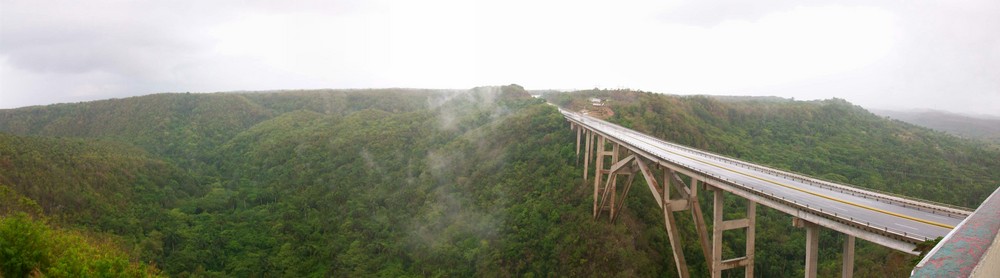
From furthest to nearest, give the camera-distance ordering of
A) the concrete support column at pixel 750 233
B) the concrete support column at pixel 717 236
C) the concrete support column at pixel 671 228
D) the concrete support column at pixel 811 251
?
the concrete support column at pixel 671 228 < the concrete support column at pixel 717 236 < the concrete support column at pixel 750 233 < the concrete support column at pixel 811 251

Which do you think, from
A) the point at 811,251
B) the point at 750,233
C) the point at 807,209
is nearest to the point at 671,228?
the point at 750,233

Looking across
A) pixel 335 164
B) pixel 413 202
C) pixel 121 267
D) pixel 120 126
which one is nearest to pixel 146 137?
pixel 120 126

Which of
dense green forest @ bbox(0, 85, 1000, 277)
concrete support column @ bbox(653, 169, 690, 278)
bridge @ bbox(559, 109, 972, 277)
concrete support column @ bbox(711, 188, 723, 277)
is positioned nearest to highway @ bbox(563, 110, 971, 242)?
bridge @ bbox(559, 109, 972, 277)

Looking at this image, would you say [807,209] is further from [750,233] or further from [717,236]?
[717,236]

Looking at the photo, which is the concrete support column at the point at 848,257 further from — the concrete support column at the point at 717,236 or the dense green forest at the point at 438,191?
the dense green forest at the point at 438,191

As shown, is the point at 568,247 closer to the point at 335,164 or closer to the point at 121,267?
the point at 121,267

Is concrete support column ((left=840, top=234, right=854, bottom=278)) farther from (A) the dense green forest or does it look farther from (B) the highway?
(A) the dense green forest

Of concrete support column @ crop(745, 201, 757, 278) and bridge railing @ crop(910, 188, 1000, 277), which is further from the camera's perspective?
concrete support column @ crop(745, 201, 757, 278)

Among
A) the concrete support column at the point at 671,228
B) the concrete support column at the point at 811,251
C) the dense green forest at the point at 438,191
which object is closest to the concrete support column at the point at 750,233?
the concrete support column at the point at 811,251
